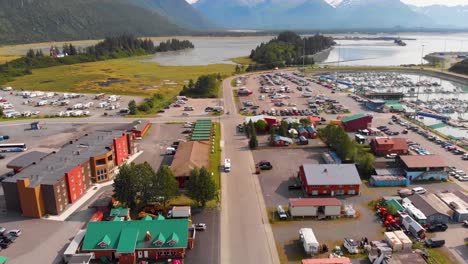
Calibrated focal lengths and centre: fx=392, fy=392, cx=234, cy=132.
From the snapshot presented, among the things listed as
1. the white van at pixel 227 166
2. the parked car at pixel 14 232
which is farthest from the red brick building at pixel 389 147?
the parked car at pixel 14 232

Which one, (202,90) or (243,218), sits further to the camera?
(202,90)

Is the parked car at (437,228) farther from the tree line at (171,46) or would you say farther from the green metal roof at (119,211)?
the tree line at (171,46)

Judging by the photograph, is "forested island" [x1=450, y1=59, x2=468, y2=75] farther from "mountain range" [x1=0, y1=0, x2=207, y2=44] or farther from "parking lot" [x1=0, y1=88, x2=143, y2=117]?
"mountain range" [x1=0, y1=0, x2=207, y2=44]

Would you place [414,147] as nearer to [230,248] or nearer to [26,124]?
[230,248]

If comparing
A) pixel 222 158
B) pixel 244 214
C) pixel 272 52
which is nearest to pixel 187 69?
pixel 272 52

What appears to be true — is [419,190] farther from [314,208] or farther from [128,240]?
[128,240]

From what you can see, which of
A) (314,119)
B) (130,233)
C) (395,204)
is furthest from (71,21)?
(395,204)

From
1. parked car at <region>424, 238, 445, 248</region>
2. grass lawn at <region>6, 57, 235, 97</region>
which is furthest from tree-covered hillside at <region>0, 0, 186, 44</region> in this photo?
parked car at <region>424, 238, 445, 248</region>
